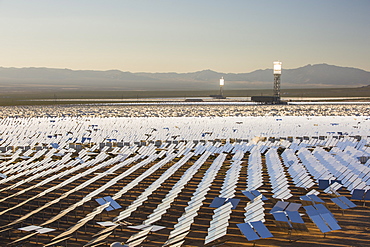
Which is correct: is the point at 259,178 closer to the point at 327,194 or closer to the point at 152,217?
the point at 327,194

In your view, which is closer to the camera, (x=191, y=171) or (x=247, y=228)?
(x=247, y=228)

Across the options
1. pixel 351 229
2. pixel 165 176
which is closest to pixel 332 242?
pixel 351 229

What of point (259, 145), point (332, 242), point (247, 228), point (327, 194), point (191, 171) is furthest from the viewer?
point (259, 145)

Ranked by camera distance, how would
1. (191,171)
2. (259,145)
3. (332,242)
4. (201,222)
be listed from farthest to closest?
(259,145) → (191,171) → (201,222) → (332,242)

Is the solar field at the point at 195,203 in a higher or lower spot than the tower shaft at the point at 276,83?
lower

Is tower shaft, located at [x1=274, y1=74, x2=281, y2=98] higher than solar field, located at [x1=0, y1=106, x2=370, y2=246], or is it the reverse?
tower shaft, located at [x1=274, y1=74, x2=281, y2=98]

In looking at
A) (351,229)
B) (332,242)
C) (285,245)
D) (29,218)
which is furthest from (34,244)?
(351,229)

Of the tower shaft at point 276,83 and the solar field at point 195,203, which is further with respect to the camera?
the tower shaft at point 276,83

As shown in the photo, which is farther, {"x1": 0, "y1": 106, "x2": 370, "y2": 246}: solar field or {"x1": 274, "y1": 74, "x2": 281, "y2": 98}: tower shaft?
{"x1": 274, "y1": 74, "x2": 281, "y2": 98}: tower shaft

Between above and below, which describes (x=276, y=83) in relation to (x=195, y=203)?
above

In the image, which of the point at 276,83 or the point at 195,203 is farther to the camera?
the point at 276,83
